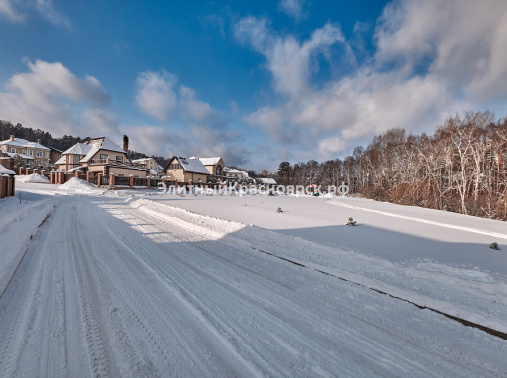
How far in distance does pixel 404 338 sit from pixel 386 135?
56.4m

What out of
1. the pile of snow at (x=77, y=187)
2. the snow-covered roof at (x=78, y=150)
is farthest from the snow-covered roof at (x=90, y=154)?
the pile of snow at (x=77, y=187)

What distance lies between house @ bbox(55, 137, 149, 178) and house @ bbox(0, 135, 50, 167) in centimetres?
2068

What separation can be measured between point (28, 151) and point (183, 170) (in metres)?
46.7

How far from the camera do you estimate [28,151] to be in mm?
56281

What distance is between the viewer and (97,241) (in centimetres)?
584

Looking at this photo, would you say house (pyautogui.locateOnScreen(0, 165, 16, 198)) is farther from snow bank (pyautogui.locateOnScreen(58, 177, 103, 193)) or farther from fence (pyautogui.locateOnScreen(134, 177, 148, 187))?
fence (pyautogui.locateOnScreen(134, 177, 148, 187))

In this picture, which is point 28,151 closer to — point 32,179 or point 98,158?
point 32,179

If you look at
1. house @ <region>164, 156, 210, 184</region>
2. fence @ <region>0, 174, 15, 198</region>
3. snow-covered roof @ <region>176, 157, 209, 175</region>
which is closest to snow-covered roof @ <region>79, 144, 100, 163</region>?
house @ <region>164, 156, 210, 184</region>

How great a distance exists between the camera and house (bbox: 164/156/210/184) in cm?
4647

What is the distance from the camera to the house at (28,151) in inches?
2103

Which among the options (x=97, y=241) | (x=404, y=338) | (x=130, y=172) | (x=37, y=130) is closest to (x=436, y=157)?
(x=404, y=338)

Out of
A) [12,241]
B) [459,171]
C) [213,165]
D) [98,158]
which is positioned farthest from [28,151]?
[459,171]

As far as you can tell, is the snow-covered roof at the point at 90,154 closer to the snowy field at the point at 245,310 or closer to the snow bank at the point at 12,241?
the snow bank at the point at 12,241

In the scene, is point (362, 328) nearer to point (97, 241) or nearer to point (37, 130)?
point (97, 241)
